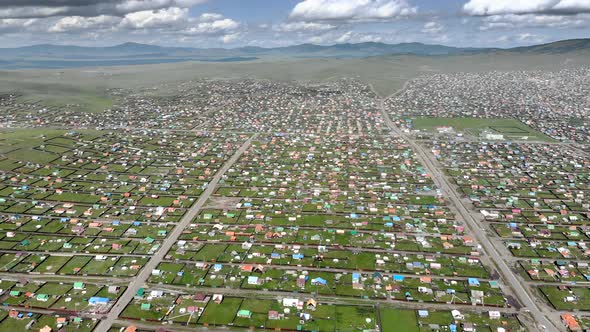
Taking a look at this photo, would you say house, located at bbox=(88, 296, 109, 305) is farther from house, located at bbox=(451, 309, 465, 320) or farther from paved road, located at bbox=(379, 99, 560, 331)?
paved road, located at bbox=(379, 99, 560, 331)

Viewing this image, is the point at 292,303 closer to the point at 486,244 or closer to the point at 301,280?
the point at 301,280

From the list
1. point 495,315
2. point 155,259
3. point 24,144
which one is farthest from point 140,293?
point 24,144

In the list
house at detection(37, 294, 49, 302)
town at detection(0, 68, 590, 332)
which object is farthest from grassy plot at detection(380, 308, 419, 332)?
house at detection(37, 294, 49, 302)

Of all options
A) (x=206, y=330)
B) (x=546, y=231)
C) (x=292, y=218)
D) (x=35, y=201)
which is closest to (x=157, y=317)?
(x=206, y=330)

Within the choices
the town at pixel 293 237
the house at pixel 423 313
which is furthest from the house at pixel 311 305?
the house at pixel 423 313

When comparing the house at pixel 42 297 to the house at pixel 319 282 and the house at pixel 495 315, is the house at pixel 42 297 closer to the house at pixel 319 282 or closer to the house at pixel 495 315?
the house at pixel 319 282

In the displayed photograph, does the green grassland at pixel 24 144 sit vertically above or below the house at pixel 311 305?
above

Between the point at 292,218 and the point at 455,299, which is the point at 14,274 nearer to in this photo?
the point at 292,218
